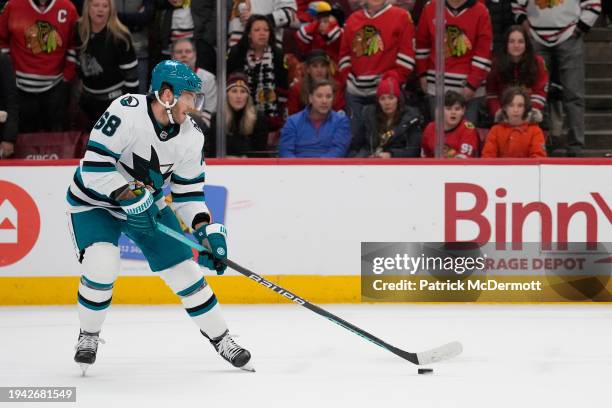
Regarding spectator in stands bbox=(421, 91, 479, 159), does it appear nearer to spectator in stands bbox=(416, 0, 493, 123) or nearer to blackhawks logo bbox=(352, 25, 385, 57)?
spectator in stands bbox=(416, 0, 493, 123)

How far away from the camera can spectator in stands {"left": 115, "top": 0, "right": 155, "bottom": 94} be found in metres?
6.65

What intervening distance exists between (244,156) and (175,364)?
7.17ft

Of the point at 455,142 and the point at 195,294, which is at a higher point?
the point at 455,142

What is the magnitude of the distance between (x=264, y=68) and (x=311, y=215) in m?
0.93

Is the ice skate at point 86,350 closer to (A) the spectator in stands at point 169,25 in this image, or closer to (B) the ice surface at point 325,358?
(B) the ice surface at point 325,358

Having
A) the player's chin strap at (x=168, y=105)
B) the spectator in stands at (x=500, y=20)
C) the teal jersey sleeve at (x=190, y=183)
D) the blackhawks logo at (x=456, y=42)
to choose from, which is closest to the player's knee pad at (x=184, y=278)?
the teal jersey sleeve at (x=190, y=183)

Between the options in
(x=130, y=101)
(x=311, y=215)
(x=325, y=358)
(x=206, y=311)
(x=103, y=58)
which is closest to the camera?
(x=130, y=101)

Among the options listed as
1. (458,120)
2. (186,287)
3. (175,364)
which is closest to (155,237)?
(186,287)

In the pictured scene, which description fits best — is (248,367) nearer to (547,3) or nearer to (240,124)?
(240,124)

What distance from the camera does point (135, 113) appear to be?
13.9 feet

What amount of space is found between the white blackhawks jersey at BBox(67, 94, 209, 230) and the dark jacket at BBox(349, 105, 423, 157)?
89.1 inches

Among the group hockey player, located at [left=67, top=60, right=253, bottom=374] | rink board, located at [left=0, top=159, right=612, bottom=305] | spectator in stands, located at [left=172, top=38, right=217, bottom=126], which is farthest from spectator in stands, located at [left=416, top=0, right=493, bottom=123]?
hockey player, located at [left=67, top=60, right=253, bottom=374]

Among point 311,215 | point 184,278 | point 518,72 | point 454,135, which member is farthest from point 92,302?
point 518,72

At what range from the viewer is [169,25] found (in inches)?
263
